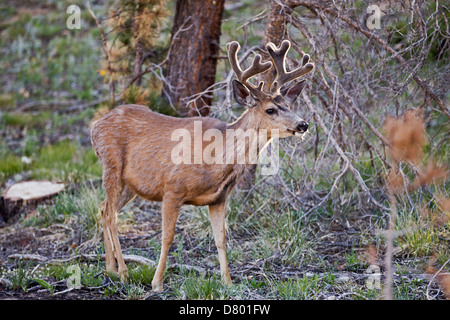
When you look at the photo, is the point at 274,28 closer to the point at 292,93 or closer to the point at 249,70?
the point at 292,93

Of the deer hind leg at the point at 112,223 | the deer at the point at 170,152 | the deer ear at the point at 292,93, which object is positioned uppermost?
the deer ear at the point at 292,93

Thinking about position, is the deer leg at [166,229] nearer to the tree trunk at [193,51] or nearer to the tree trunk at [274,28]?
the tree trunk at [274,28]

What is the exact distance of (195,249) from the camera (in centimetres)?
704

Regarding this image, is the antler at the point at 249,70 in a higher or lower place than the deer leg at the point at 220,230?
higher

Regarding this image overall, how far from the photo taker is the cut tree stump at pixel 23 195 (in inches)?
332

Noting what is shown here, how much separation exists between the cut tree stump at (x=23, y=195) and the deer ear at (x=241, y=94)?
4.34 m

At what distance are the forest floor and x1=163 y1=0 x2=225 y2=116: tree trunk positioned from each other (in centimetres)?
172

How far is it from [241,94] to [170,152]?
0.97 metres

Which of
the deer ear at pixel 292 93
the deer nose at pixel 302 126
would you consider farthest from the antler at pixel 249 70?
the deer nose at pixel 302 126

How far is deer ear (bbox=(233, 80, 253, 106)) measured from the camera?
17.8ft

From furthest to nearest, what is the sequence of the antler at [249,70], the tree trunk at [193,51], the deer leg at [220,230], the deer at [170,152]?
the tree trunk at [193,51] < the deer leg at [220,230] < the deer at [170,152] < the antler at [249,70]

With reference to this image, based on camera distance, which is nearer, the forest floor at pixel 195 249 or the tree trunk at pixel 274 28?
the forest floor at pixel 195 249

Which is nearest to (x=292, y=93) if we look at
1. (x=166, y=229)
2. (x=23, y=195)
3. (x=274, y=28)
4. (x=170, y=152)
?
(x=170, y=152)
